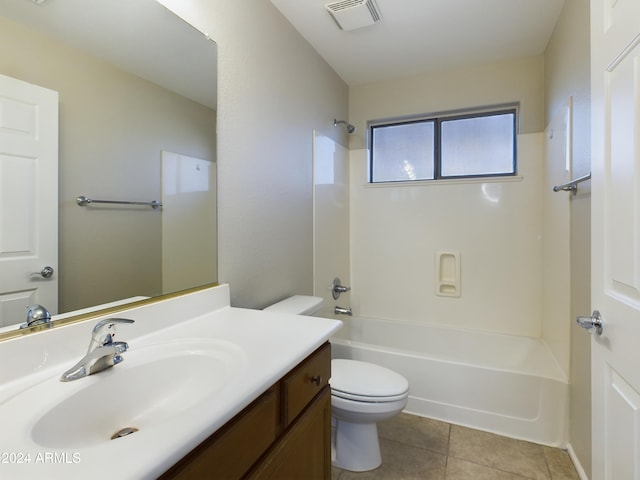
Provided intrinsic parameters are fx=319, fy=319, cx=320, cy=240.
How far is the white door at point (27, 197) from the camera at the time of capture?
2.48ft

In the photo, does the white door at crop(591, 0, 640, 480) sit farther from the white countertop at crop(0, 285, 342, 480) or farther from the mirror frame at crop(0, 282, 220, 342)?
the mirror frame at crop(0, 282, 220, 342)

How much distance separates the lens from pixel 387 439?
179 centimetres

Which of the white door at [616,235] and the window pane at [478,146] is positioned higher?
the window pane at [478,146]

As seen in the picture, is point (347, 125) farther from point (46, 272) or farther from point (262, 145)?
point (46, 272)

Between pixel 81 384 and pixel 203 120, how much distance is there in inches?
40.0

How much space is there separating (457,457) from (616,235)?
1.39 metres

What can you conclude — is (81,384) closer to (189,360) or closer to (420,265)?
(189,360)

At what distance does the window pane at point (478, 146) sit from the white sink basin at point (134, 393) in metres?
2.37

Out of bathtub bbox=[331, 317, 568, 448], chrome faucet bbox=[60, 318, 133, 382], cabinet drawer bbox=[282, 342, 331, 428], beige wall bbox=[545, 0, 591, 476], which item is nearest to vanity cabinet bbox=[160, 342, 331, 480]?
cabinet drawer bbox=[282, 342, 331, 428]

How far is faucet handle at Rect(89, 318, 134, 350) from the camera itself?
31.1 inches

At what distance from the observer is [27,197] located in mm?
794

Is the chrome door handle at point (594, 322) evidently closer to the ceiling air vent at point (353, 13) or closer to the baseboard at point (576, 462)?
the baseboard at point (576, 462)

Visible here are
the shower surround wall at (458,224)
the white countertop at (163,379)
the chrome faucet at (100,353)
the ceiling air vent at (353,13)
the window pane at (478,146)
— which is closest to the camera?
the white countertop at (163,379)

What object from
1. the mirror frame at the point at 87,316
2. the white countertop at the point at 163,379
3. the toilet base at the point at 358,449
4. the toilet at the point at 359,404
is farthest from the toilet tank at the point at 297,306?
the toilet base at the point at 358,449
